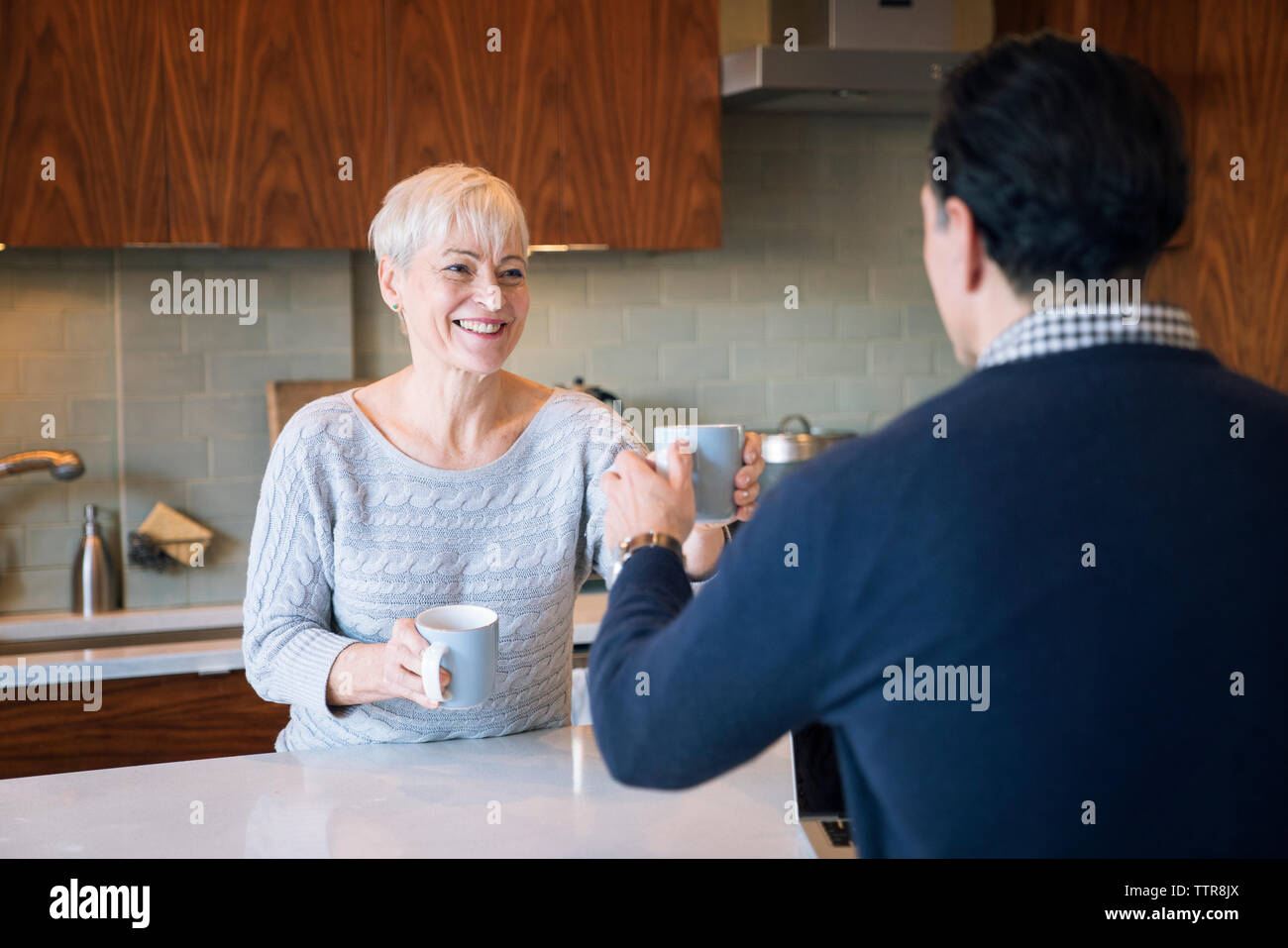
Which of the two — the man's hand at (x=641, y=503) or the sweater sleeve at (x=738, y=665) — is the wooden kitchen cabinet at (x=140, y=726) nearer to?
the man's hand at (x=641, y=503)

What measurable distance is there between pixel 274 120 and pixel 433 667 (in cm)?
201

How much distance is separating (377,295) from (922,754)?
277cm

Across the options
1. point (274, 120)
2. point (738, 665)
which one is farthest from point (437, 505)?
point (274, 120)

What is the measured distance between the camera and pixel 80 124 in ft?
9.08

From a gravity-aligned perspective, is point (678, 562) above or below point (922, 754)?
above

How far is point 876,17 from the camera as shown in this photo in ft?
10.4

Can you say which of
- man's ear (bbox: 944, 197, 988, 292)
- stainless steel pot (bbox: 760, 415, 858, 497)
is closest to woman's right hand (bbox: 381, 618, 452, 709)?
man's ear (bbox: 944, 197, 988, 292)

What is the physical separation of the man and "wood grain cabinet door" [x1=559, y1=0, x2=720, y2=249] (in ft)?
7.79

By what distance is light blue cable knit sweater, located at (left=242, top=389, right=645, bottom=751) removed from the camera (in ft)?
5.39
